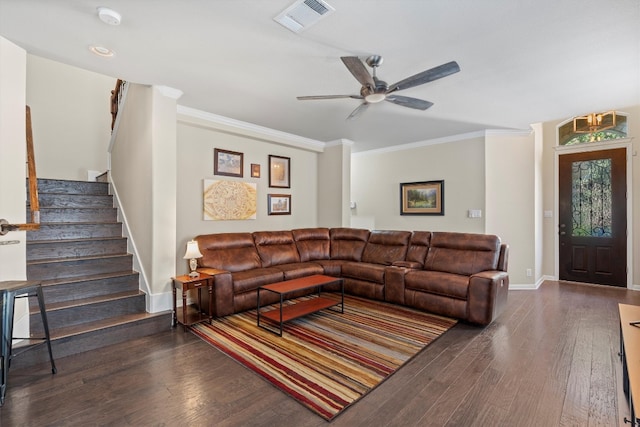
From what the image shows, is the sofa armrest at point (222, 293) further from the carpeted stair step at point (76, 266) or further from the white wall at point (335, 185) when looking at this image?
the white wall at point (335, 185)

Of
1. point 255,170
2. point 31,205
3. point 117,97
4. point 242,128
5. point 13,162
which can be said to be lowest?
point 31,205

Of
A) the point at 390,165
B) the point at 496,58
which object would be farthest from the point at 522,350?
the point at 390,165

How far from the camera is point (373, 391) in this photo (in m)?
2.12

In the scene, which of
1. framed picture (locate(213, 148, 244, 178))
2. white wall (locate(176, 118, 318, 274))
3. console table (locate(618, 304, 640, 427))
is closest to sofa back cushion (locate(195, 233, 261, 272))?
white wall (locate(176, 118, 318, 274))

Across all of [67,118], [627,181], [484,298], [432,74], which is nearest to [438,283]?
[484,298]

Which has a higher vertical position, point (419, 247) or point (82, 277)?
point (419, 247)

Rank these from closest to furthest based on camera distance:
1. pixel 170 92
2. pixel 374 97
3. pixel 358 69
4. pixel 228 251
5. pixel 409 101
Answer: pixel 358 69 → pixel 374 97 → pixel 409 101 → pixel 170 92 → pixel 228 251

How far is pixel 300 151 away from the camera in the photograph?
5820mm

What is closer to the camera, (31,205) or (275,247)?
(31,205)

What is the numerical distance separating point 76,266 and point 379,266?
3695mm

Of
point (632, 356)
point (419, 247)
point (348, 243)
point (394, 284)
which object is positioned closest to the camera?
point (632, 356)

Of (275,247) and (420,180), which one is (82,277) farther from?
(420,180)

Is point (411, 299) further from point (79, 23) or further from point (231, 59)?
point (79, 23)

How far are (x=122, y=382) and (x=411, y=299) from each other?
309 cm
